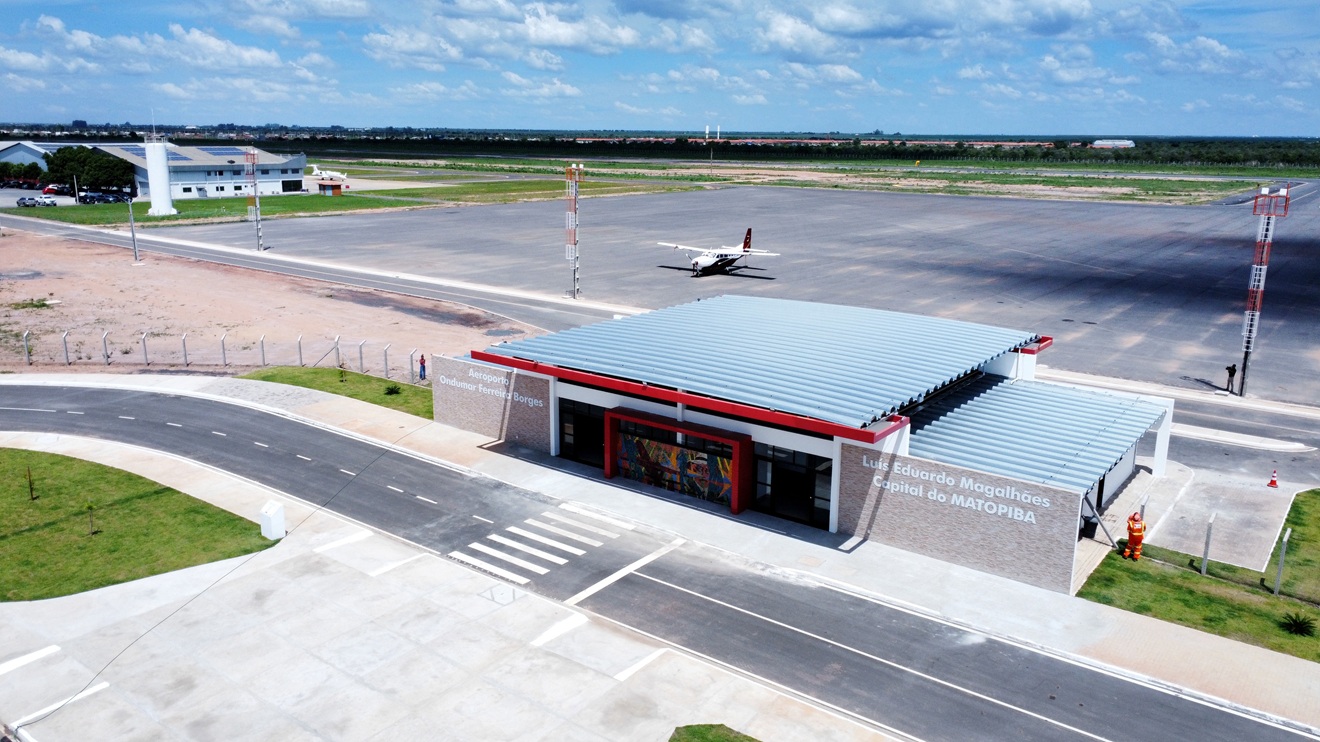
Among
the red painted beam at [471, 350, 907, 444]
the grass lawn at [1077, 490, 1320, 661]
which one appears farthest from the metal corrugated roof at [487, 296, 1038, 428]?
the grass lawn at [1077, 490, 1320, 661]

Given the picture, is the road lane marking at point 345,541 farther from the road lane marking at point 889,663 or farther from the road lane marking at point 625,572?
the road lane marking at point 889,663

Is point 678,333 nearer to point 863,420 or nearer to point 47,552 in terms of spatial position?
point 863,420

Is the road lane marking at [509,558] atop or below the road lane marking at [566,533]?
below

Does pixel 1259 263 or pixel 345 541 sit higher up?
pixel 1259 263

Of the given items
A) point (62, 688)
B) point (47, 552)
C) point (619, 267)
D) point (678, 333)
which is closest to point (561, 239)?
point (619, 267)

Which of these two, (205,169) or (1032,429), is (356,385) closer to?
(1032,429)

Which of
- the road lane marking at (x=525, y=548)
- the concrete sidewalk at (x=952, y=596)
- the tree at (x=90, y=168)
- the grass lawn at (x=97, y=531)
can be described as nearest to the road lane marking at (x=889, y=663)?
the road lane marking at (x=525, y=548)

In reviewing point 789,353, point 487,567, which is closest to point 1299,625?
point 789,353
